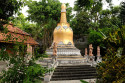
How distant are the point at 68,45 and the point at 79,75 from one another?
6.03 metres

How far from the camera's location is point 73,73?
33.3 feet

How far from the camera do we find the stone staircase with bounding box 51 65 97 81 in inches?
369

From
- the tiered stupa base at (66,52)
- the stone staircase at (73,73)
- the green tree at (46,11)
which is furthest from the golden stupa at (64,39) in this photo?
the green tree at (46,11)

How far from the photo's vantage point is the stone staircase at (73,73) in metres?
9.38

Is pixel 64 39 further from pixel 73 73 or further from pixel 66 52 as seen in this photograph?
pixel 73 73

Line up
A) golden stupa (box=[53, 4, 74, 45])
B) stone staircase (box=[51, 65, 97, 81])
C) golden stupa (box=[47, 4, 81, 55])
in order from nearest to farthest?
stone staircase (box=[51, 65, 97, 81]) → golden stupa (box=[47, 4, 81, 55]) → golden stupa (box=[53, 4, 74, 45])

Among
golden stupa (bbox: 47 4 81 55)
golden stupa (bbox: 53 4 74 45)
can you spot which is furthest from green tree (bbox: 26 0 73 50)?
golden stupa (bbox: 53 4 74 45)

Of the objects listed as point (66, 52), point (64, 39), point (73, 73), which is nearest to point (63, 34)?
point (64, 39)

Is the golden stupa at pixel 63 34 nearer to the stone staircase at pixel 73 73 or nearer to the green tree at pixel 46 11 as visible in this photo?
the green tree at pixel 46 11

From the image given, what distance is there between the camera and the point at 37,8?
20.2m

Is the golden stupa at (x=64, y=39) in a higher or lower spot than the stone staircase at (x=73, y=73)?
higher

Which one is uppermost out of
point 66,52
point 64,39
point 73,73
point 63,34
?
point 63,34

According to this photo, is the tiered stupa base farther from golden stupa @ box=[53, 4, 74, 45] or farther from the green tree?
the green tree

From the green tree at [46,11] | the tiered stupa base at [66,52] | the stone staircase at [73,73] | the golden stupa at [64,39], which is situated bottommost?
the stone staircase at [73,73]
